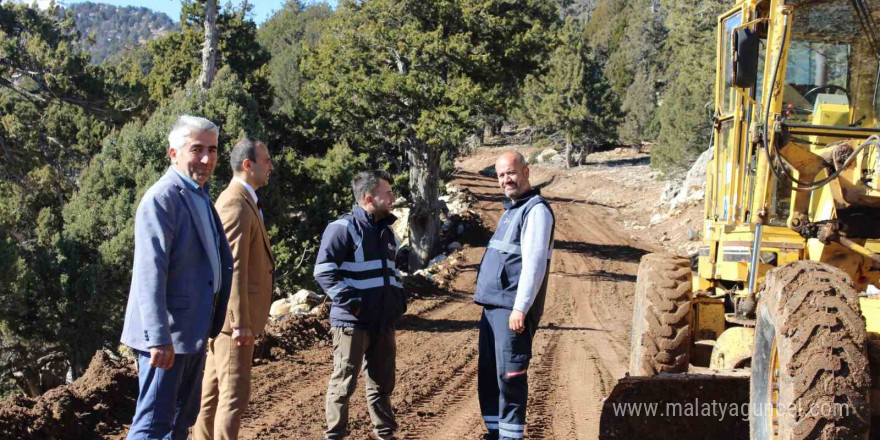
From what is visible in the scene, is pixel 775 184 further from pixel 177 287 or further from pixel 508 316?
pixel 177 287

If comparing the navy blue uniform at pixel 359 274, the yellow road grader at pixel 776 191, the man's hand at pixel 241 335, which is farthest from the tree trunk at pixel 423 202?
the man's hand at pixel 241 335

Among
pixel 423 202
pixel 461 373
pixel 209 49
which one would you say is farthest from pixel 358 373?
pixel 423 202

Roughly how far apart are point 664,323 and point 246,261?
10.7 feet

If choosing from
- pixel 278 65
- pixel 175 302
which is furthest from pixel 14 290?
pixel 278 65

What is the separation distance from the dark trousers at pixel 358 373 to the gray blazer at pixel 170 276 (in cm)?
132

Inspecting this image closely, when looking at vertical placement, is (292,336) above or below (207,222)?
below

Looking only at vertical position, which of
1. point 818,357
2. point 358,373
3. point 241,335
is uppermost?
point 818,357

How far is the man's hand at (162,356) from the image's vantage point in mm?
3572

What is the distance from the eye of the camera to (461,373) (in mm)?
9000

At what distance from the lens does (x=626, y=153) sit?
180ft

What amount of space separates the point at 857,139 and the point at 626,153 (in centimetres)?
5021

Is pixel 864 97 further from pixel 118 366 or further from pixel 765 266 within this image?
pixel 118 366

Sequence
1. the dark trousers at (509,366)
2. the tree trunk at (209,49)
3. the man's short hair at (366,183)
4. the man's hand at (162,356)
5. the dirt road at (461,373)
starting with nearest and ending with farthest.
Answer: the man's hand at (162,356)
the dark trousers at (509,366)
the man's short hair at (366,183)
the dirt road at (461,373)
the tree trunk at (209,49)

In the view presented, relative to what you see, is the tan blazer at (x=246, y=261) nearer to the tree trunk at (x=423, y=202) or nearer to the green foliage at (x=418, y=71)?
the green foliage at (x=418, y=71)
